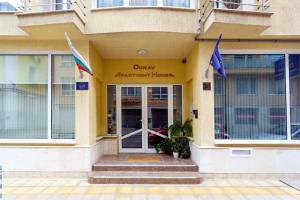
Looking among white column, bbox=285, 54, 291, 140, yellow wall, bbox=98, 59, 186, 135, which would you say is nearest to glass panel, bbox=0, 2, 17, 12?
yellow wall, bbox=98, 59, 186, 135

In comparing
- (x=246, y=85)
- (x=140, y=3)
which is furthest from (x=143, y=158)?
(x=140, y=3)

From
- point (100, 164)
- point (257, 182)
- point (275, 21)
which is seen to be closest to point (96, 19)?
point (100, 164)

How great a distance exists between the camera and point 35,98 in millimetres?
9086

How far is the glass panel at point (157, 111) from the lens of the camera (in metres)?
11.4

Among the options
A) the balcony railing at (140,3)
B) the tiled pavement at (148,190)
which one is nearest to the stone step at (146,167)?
the tiled pavement at (148,190)

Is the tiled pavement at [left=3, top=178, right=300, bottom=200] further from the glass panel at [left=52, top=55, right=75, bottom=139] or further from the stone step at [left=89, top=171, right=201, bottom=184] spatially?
the glass panel at [left=52, top=55, right=75, bottom=139]

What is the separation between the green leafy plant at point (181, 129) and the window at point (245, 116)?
1.71 m

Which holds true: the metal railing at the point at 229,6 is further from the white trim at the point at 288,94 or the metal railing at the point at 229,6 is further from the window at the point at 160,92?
the window at the point at 160,92

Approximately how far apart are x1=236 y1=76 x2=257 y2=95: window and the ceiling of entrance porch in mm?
1717

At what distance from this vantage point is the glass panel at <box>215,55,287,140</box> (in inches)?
352

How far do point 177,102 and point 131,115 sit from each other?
1.72 meters

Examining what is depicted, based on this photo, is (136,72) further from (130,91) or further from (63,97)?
(63,97)

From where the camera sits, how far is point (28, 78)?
9148mm

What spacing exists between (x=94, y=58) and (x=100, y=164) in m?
3.18
